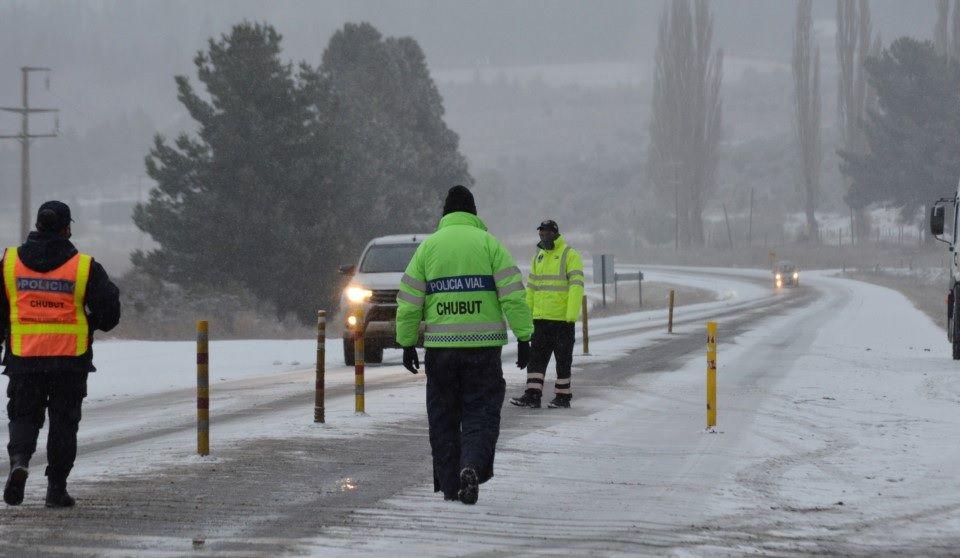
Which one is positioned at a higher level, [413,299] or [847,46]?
[847,46]

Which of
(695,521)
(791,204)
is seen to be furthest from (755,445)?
(791,204)

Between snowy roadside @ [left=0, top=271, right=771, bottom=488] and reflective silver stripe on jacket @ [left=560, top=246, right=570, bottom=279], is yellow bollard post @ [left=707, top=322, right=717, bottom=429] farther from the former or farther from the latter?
snowy roadside @ [left=0, top=271, right=771, bottom=488]

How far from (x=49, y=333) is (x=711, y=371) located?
619cm

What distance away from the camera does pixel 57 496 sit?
26.6ft

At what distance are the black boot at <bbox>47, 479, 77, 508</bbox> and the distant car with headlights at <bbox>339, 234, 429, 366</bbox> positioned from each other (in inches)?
441

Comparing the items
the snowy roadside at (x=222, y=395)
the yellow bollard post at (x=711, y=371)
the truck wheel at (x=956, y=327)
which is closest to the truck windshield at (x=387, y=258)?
the snowy roadside at (x=222, y=395)

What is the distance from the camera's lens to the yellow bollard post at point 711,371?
1203 cm

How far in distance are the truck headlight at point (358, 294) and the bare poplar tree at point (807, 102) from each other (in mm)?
89002

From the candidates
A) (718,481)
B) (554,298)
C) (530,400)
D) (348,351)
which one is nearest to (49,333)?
(718,481)

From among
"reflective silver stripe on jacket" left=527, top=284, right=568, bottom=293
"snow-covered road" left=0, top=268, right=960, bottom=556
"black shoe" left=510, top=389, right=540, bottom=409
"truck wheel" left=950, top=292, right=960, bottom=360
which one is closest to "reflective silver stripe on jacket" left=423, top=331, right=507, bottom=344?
"snow-covered road" left=0, top=268, right=960, bottom=556

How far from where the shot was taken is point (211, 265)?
1695 inches

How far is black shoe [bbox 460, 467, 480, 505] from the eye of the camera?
808 centimetres

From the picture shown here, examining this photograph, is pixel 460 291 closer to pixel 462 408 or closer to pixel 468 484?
Result: pixel 462 408

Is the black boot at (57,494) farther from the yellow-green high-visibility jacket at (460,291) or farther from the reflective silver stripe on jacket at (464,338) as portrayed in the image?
the reflective silver stripe on jacket at (464,338)
